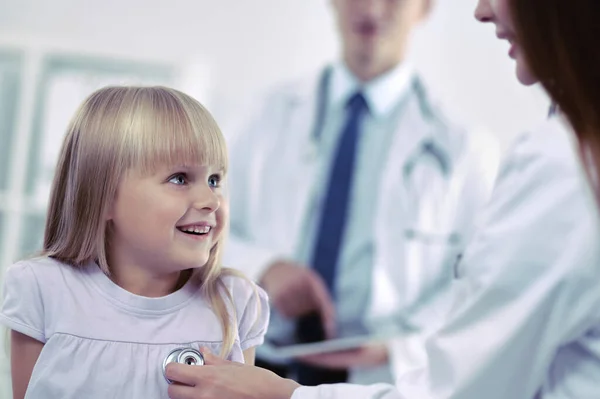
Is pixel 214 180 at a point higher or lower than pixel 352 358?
higher

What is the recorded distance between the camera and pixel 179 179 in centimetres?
63

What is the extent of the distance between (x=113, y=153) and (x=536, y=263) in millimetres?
349

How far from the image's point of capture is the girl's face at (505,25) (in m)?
0.59

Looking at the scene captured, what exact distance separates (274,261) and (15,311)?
886 mm

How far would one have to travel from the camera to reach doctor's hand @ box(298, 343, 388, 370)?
1.37 metres

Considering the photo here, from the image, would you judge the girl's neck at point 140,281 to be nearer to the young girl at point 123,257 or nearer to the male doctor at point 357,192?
the young girl at point 123,257

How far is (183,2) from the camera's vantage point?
2445 mm

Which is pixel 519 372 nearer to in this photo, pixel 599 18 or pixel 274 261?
pixel 599 18

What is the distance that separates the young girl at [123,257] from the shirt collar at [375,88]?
109 cm

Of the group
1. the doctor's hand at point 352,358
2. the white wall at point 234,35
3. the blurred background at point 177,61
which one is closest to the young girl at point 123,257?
the doctor's hand at point 352,358

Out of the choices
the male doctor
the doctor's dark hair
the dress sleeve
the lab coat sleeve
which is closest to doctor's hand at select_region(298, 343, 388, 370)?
the male doctor

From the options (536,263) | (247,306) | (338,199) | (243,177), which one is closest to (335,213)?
(338,199)

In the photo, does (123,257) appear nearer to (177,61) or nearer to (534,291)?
(534,291)

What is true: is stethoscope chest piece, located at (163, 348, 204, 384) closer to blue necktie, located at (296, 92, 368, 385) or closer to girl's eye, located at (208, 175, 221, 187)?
girl's eye, located at (208, 175, 221, 187)
